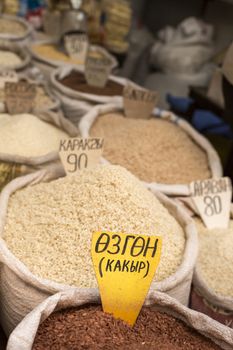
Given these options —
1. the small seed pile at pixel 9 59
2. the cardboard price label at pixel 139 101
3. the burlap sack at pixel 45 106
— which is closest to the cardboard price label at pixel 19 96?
the burlap sack at pixel 45 106

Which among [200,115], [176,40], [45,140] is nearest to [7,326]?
[45,140]

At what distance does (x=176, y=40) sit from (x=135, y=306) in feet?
9.74

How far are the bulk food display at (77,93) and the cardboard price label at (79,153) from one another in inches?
25.7

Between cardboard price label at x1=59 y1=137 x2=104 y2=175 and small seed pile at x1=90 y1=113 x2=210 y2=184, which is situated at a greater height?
cardboard price label at x1=59 y1=137 x2=104 y2=175

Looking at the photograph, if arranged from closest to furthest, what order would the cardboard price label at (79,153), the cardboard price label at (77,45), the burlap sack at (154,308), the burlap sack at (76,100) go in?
the burlap sack at (154,308)
the cardboard price label at (79,153)
the burlap sack at (76,100)
the cardboard price label at (77,45)

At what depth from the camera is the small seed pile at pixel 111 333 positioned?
71 centimetres

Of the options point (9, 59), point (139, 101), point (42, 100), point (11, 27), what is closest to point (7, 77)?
point (42, 100)

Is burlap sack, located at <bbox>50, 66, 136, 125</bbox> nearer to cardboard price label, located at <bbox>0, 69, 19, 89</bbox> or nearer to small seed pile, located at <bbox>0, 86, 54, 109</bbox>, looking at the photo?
small seed pile, located at <bbox>0, 86, 54, 109</bbox>

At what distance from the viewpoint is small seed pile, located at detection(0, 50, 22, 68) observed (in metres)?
2.00

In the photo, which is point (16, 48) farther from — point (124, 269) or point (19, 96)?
point (124, 269)

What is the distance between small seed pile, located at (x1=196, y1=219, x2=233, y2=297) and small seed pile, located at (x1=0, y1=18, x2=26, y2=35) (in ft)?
5.62

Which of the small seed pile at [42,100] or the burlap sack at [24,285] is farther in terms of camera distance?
the small seed pile at [42,100]

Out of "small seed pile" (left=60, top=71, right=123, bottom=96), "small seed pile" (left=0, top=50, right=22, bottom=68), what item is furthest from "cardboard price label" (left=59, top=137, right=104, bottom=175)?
"small seed pile" (left=0, top=50, right=22, bottom=68)

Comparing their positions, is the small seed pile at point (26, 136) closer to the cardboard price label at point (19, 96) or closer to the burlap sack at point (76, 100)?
the cardboard price label at point (19, 96)
